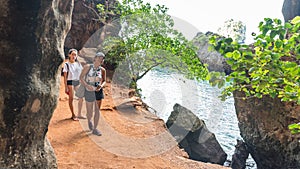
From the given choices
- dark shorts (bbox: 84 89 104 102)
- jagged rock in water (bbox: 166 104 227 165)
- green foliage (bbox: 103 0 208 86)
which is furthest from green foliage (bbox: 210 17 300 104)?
jagged rock in water (bbox: 166 104 227 165)

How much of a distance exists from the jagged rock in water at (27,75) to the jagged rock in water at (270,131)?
338 inches

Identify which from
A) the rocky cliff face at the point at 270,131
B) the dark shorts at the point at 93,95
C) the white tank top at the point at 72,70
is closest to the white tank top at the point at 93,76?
the dark shorts at the point at 93,95

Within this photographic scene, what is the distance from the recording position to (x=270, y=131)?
11000 millimetres

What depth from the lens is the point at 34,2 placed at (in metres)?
2.48

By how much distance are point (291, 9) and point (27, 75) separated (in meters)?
32.1

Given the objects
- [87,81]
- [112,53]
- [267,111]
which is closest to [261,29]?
[87,81]

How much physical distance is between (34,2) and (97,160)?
11.0 ft

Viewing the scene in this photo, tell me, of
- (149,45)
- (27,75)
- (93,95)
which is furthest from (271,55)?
(149,45)

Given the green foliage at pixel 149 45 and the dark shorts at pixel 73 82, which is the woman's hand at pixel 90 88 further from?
the green foliage at pixel 149 45

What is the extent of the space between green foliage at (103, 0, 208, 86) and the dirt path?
343cm

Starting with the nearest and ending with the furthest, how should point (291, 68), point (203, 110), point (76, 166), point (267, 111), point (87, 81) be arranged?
1. point (291, 68)
2. point (76, 166)
3. point (87, 81)
4. point (267, 111)
5. point (203, 110)

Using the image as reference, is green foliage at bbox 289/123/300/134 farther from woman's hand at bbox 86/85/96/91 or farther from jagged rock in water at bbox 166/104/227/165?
jagged rock in water at bbox 166/104/227/165

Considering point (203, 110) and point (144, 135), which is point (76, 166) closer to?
point (144, 135)

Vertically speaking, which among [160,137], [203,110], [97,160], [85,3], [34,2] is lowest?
[203,110]
